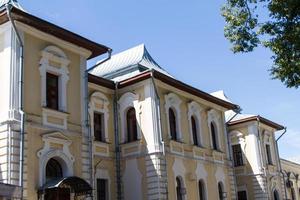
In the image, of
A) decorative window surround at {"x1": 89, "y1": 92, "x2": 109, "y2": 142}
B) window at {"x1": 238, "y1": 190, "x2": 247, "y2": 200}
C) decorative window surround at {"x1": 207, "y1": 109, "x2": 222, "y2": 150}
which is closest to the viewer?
decorative window surround at {"x1": 89, "y1": 92, "x2": 109, "y2": 142}

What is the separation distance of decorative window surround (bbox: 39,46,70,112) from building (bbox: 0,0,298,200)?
34 mm

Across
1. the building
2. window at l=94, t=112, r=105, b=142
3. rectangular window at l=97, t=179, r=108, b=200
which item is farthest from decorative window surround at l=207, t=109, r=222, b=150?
rectangular window at l=97, t=179, r=108, b=200

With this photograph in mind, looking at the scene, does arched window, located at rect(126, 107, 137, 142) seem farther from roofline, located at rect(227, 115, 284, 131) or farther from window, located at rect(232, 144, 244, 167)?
window, located at rect(232, 144, 244, 167)

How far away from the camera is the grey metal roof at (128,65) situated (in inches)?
884

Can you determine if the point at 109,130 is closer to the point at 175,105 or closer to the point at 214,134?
the point at 175,105

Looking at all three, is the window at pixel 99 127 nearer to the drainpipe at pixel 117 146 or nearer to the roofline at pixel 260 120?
the drainpipe at pixel 117 146

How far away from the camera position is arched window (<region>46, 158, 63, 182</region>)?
15.7 meters

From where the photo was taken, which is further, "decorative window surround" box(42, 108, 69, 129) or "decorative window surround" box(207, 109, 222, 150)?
"decorative window surround" box(207, 109, 222, 150)

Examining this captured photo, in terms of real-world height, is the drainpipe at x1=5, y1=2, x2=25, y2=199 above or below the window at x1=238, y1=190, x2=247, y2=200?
above

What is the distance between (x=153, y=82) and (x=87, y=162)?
5317 millimetres

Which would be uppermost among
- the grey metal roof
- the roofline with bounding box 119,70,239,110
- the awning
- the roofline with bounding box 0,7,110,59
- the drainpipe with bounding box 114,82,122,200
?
the grey metal roof

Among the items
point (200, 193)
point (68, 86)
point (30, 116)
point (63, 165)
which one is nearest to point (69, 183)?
point (63, 165)

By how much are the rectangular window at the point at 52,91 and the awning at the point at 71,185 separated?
8.78ft

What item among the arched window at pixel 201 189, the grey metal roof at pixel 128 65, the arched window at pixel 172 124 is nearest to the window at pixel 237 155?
the arched window at pixel 201 189
